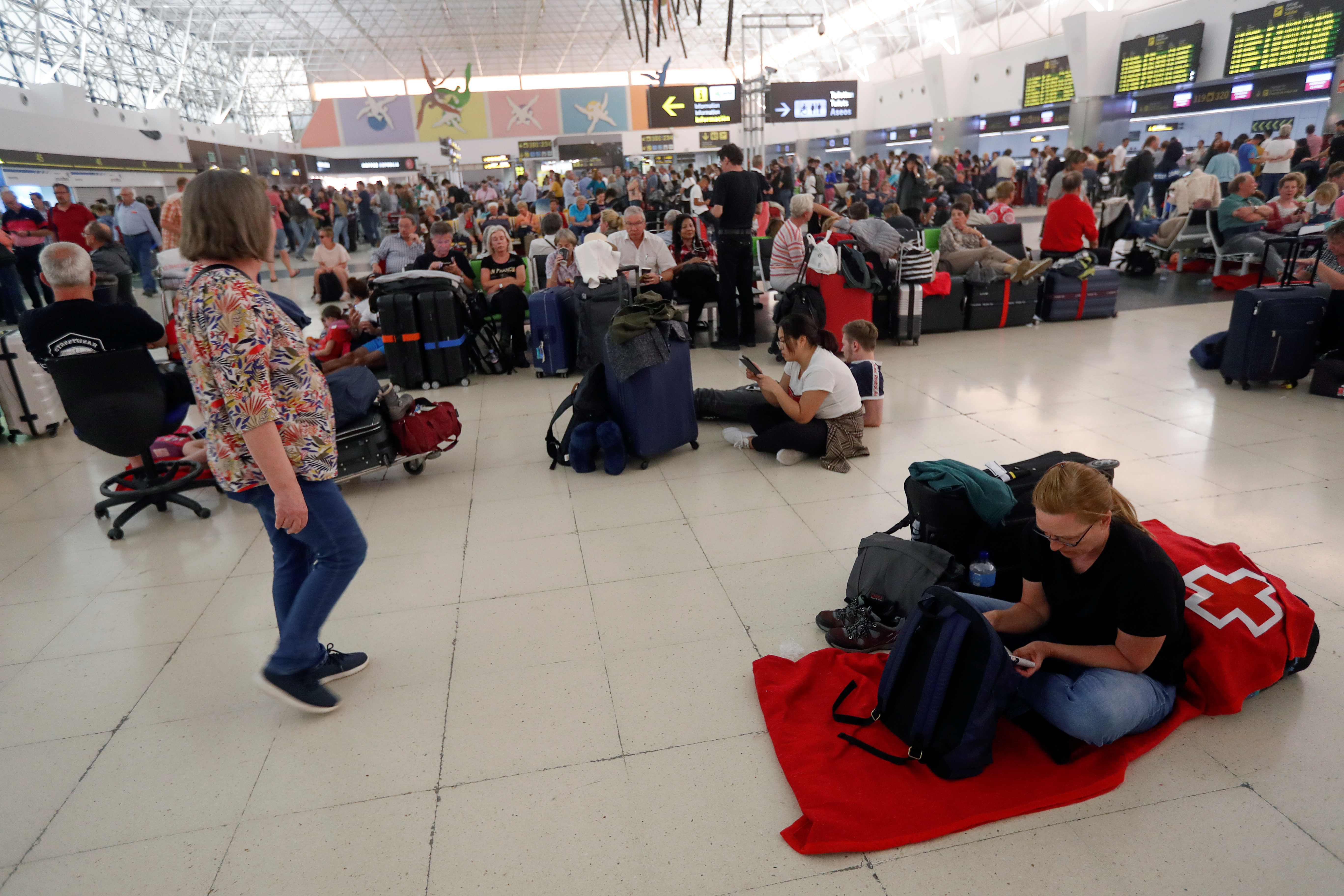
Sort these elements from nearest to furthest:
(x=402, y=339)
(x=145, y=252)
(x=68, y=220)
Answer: (x=402, y=339)
(x=68, y=220)
(x=145, y=252)

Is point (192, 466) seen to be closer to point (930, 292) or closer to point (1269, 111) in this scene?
point (930, 292)

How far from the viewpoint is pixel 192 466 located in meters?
4.59

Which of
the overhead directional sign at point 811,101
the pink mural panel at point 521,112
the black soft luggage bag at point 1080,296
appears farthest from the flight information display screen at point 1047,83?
the pink mural panel at point 521,112

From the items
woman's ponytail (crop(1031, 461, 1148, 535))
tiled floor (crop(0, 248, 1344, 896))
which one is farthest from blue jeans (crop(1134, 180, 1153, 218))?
woman's ponytail (crop(1031, 461, 1148, 535))

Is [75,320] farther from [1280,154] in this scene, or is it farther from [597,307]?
[1280,154]

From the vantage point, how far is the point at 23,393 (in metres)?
5.87

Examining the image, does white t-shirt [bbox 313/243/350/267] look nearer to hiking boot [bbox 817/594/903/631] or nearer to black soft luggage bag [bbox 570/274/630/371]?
black soft luggage bag [bbox 570/274/630/371]

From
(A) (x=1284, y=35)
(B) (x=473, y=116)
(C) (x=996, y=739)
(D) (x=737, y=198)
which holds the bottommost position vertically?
(C) (x=996, y=739)

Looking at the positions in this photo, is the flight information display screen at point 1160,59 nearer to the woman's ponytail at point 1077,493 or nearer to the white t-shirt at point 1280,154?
the white t-shirt at point 1280,154

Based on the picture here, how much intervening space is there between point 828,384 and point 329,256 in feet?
26.0

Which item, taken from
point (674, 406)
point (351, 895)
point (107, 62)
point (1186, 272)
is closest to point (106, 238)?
point (674, 406)

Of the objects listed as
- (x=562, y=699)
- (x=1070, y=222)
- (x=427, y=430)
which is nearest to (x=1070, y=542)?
(x=562, y=699)

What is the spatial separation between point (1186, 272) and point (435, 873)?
481 inches

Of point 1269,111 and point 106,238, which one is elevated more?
point 1269,111
